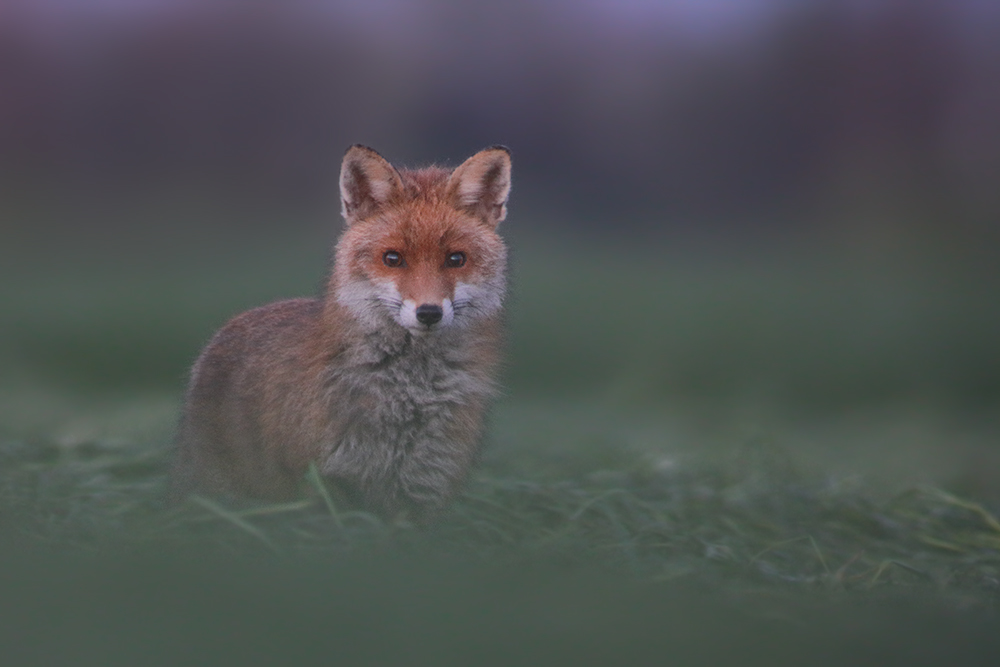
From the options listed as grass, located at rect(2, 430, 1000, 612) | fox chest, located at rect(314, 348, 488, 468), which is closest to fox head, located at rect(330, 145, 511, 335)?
fox chest, located at rect(314, 348, 488, 468)

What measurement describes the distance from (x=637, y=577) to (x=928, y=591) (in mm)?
1109

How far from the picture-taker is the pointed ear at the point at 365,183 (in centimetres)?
367

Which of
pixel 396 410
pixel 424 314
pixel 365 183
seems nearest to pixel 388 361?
pixel 396 410

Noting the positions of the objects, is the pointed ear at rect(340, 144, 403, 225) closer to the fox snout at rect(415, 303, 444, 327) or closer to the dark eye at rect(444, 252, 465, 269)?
the dark eye at rect(444, 252, 465, 269)

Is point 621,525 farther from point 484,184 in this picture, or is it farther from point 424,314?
point 484,184

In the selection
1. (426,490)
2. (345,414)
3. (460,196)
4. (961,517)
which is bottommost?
(961,517)

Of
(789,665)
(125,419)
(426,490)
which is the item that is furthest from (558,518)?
(125,419)

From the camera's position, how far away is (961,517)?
16.1 ft

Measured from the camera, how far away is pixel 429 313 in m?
3.43

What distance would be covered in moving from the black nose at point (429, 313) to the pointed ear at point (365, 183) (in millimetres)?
495

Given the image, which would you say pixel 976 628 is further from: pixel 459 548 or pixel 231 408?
pixel 231 408

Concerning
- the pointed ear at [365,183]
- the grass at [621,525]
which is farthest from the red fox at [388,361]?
the grass at [621,525]

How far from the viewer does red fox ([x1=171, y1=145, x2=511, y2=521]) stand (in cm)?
356

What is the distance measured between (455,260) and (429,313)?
0.90ft
